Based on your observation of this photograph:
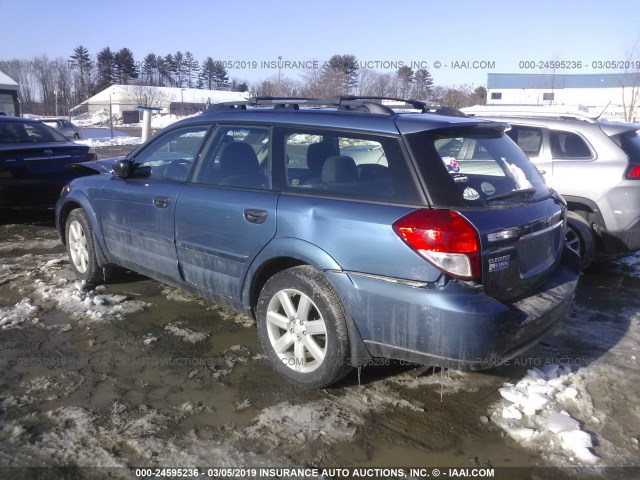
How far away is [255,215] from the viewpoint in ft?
11.6

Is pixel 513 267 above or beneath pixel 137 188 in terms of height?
beneath

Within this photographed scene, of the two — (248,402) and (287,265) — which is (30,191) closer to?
(287,265)

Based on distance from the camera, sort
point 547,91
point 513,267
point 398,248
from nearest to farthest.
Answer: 1. point 398,248
2. point 513,267
3. point 547,91

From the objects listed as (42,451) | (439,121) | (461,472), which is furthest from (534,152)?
(42,451)

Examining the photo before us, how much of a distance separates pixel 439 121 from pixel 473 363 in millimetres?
1416

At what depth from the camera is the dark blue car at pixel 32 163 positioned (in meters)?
7.24

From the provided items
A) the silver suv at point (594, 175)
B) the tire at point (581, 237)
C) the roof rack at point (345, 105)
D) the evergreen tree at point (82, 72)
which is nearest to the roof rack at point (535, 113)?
the silver suv at point (594, 175)

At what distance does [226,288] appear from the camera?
3.87 m

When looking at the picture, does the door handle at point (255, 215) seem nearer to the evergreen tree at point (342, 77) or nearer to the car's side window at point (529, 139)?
the car's side window at point (529, 139)

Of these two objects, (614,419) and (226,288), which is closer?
(614,419)

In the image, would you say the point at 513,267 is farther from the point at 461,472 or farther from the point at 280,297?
the point at 280,297

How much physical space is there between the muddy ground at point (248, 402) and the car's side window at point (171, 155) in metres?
1.16

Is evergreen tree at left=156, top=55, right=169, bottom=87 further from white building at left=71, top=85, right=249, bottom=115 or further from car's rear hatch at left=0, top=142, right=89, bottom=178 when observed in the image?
car's rear hatch at left=0, top=142, right=89, bottom=178

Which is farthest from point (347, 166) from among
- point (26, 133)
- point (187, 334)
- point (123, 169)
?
point (26, 133)
